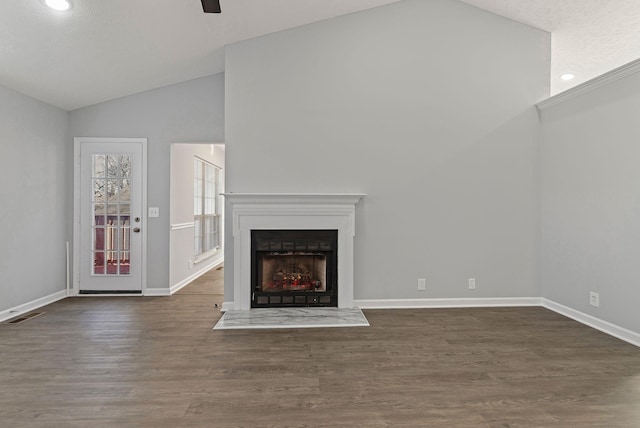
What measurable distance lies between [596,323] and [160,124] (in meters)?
5.36

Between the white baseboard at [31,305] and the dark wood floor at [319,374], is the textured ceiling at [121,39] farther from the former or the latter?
the dark wood floor at [319,374]

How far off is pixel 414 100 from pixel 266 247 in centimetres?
237

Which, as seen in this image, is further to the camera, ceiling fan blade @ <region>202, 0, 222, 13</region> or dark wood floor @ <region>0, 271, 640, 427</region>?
ceiling fan blade @ <region>202, 0, 222, 13</region>

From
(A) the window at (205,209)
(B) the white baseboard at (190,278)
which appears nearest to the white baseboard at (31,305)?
(B) the white baseboard at (190,278)

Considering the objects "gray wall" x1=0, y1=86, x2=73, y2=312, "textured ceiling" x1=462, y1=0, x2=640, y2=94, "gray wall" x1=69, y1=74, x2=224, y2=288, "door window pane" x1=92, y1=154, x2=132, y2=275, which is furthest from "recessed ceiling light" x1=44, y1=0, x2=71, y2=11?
"textured ceiling" x1=462, y1=0, x2=640, y2=94

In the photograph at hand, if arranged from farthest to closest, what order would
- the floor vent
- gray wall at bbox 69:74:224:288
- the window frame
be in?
the window frame → gray wall at bbox 69:74:224:288 → the floor vent

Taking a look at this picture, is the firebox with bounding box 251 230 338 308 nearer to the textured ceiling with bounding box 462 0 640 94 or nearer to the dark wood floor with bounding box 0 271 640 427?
the dark wood floor with bounding box 0 271 640 427

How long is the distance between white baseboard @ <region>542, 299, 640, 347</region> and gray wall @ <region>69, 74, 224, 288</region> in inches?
174

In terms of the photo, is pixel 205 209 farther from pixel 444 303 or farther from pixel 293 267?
pixel 444 303

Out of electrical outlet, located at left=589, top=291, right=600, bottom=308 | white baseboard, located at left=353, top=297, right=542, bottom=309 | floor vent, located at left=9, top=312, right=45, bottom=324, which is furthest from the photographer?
white baseboard, located at left=353, top=297, right=542, bottom=309

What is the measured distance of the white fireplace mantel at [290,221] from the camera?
4020mm

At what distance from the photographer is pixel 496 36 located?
427cm

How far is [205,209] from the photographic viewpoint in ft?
23.6

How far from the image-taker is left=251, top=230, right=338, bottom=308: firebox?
4.11 m
